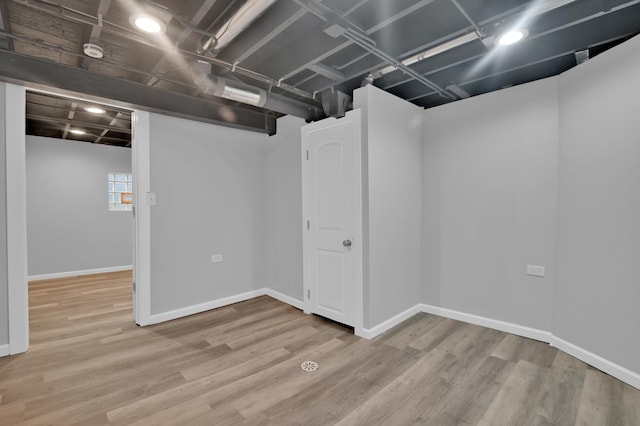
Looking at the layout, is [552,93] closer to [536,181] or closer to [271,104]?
[536,181]

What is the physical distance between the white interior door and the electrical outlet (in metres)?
1.77

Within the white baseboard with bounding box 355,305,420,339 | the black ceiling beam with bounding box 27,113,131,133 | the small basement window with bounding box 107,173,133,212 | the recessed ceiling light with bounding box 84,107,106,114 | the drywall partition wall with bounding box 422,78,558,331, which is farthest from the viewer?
the small basement window with bounding box 107,173,133,212

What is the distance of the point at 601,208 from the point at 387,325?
2.23m

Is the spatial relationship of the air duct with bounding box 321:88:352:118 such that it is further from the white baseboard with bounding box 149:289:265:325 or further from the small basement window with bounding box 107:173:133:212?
the small basement window with bounding box 107:173:133:212

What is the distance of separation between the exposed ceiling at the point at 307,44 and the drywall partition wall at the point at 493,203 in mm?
392

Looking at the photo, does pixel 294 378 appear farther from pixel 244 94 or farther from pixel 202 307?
pixel 244 94

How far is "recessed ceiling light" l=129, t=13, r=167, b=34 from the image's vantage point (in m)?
1.98

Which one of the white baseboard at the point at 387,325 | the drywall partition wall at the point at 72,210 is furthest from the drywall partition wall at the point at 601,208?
the drywall partition wall at the point at 72,210

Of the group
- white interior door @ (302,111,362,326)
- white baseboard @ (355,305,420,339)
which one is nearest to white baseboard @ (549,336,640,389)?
white baseboard @ (355,305,420,339)

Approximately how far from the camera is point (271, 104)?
3.27 metres

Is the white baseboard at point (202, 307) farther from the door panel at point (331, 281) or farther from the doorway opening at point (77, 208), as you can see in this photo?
the door panel at point (331, 281)

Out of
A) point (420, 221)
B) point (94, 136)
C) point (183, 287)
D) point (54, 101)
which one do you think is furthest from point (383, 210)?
point (94, 136)

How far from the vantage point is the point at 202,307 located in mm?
3869

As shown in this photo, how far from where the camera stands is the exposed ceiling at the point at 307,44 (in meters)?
2.07
